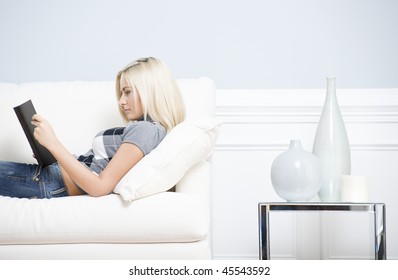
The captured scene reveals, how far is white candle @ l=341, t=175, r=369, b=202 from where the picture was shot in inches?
77.1

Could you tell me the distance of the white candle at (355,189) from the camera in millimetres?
1959

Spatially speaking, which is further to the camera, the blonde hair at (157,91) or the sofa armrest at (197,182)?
the blonde hair at (157,91)

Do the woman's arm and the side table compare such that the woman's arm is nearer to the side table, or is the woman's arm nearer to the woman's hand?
the woman's hand

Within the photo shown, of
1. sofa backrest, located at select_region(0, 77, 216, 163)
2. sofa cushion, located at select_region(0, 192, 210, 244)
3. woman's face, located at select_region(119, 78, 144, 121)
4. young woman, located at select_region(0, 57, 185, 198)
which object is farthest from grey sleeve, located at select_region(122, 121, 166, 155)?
sofa backrest, located at select_region(0, 77, 216, 163)

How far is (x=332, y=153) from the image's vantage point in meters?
2.08

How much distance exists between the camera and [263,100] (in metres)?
2.57

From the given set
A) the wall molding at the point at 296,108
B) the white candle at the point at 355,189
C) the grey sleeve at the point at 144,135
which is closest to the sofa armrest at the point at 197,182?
the grey sleeve at the point at 144,135

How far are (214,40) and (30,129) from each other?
112 cm

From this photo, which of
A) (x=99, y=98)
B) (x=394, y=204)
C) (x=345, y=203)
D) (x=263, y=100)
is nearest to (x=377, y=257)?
(x=345, y=203)

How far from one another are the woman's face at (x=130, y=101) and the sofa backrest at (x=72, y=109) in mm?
227

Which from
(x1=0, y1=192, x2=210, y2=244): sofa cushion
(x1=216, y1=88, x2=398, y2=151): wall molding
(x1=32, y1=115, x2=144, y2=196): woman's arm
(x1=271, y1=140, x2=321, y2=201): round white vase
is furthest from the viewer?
(x1=216, y1=88, x2=398, y2=151): wall molding

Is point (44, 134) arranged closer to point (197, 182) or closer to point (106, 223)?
point (106, 223)

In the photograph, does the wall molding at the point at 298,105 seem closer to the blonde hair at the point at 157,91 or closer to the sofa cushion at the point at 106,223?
the blonde hair at the point at 157,91

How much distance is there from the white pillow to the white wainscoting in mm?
701
